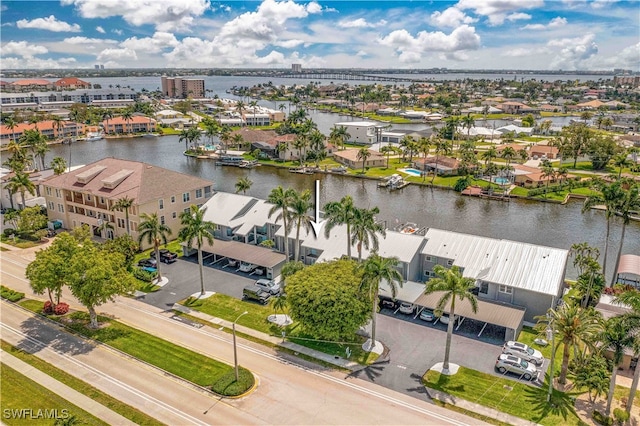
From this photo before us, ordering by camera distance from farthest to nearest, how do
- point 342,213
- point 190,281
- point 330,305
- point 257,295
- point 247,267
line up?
point 247,267, point 190,281, point 342,213, point 257,295, point 330,305

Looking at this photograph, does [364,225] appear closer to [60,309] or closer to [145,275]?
[145,275]

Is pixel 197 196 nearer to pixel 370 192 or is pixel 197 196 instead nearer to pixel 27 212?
pixel 27 212

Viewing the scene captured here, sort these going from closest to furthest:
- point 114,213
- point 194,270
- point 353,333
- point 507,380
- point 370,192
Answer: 1. point 507,380
2. point 353,333
3. point 194,270
4. point 114,213
5. point 370,192

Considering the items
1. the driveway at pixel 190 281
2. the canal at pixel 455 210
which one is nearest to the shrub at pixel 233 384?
the driveway at pixel 190 281

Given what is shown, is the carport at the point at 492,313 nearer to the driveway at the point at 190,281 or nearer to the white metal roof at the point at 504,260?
the white metal roof at the point at 504,260

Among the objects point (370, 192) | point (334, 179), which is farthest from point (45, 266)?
point (334, 179)

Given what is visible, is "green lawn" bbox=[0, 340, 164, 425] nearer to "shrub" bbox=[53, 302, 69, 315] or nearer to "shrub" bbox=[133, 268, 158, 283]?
"shrub" bbox=[53, 302, 69, 315]

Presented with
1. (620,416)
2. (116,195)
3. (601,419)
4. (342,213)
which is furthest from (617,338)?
(116,195)
